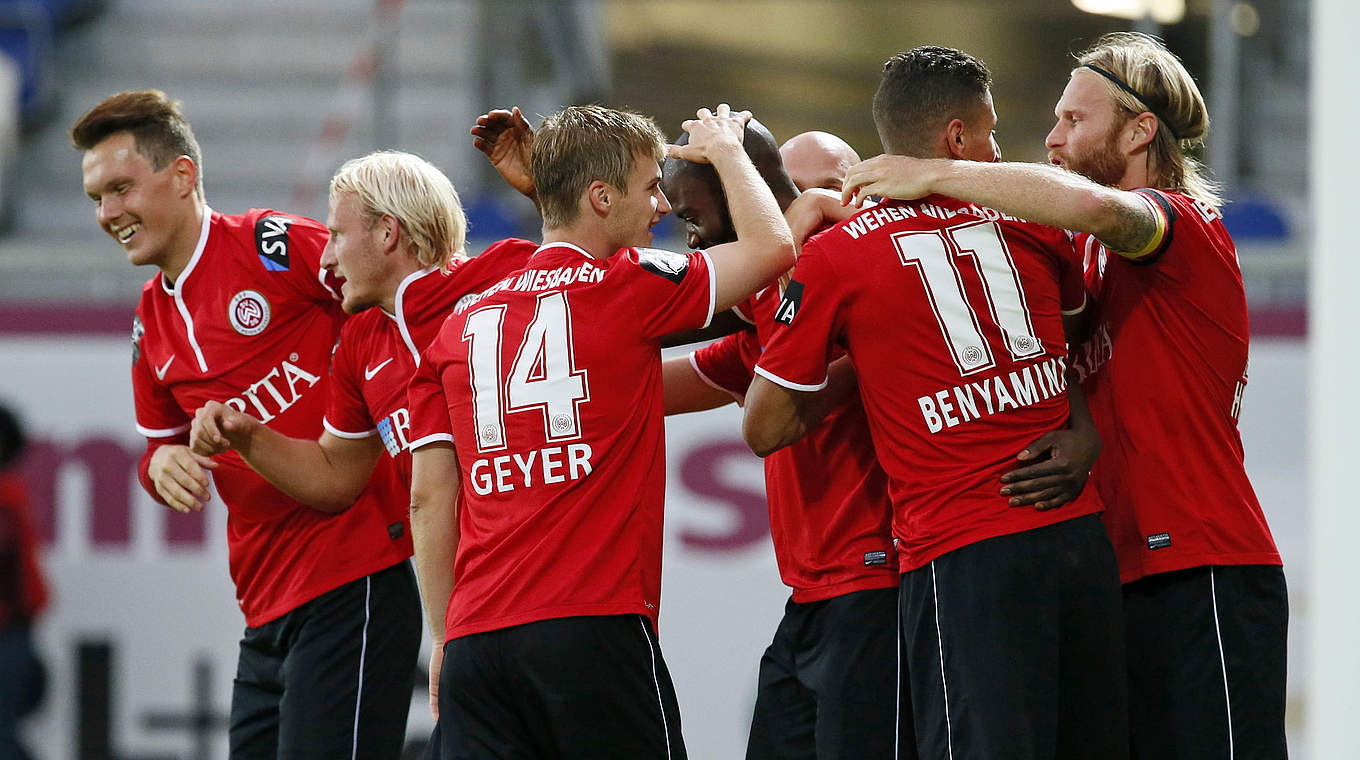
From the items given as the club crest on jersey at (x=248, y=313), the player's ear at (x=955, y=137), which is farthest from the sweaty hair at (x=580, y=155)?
the club crest on jersey at (x=248, y=313)

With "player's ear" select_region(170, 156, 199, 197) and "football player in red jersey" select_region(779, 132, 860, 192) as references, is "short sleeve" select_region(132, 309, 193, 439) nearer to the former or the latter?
"player's ear" select_region(170, 156, 199, 197)

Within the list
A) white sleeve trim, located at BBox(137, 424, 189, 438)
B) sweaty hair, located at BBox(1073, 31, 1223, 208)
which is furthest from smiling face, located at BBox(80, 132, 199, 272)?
sweaty hair, located at BBox(1073, 31, 1223, 208)

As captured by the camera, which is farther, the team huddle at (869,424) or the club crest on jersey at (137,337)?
the club crest on jersey at (137,337)

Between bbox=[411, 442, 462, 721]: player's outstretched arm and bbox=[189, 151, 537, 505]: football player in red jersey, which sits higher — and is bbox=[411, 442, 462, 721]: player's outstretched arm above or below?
below

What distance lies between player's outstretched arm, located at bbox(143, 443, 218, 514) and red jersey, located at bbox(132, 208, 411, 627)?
17 cm

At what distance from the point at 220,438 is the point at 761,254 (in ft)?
5.17

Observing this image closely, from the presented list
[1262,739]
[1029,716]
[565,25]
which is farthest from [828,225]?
[565,25]

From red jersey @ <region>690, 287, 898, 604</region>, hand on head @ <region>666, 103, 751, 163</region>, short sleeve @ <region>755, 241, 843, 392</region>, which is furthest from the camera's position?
red jersey @ <region>690, 287, 898, 604</region>

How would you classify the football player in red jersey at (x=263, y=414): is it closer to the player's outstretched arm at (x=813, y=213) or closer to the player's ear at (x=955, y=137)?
the player's outstretched arm at (x=813, y=213)

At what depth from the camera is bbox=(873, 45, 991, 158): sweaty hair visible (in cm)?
347

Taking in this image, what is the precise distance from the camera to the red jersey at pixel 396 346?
4.03m

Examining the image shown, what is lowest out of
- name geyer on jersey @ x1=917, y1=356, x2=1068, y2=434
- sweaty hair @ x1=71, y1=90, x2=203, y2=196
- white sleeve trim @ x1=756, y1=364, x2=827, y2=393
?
name geyer on jersey @ x1=917, y1=356, x2=1068, y2=434

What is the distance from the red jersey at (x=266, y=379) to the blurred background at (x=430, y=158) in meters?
2.63

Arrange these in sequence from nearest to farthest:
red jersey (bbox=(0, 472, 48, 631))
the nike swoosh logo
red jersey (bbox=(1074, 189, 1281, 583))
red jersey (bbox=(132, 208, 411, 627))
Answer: red jersey (bbox=(1074, 189, 1281, 583)), the nike swoosh logo, red jersey (bbox=(132, 208, 411, 627)), red jersey (bbox=(0, 472, 48, 631))
